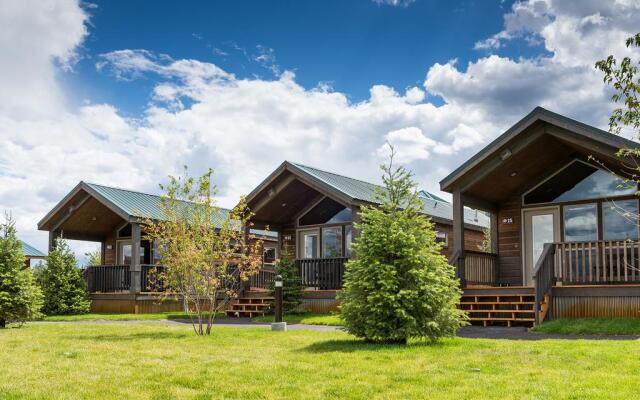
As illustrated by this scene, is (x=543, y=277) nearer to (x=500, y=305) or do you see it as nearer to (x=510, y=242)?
(x=500, y=305)

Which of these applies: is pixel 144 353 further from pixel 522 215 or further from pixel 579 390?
pixel 522 215

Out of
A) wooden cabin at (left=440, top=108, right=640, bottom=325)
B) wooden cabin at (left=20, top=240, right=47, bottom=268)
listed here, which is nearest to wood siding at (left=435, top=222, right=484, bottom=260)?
wooden cabin at (left=440, top=108, right=640, bottom=325)

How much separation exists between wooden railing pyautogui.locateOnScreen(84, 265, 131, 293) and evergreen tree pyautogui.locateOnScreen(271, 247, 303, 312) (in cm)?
802

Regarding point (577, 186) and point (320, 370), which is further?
point (577, 186)

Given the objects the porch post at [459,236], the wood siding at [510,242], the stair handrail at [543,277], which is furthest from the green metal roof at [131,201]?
the stair handrail at [543,277]

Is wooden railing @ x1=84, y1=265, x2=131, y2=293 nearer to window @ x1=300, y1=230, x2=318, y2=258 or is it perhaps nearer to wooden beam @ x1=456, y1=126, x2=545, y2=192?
window @ x1=300, y1=230, x2=318, y2=258

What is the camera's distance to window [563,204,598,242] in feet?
56.7

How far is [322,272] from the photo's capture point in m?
19.8

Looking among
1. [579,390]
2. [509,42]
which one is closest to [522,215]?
[509,42]

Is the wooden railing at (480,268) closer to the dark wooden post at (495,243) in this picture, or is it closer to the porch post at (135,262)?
the dark wooden post at (495,243)


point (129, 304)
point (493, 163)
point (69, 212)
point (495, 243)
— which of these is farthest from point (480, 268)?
point (69, 212)

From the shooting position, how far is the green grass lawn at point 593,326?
12.4m

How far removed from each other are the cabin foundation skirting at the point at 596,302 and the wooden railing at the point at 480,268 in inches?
115

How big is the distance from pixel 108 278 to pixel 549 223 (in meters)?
15.8
